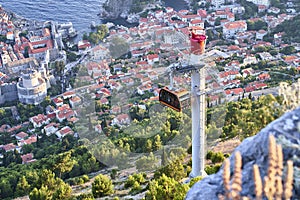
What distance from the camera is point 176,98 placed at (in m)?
4.92

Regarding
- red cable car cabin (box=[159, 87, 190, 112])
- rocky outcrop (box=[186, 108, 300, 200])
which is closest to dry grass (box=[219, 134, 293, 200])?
rocky outcrop (box=[186, 108, 300, 200])

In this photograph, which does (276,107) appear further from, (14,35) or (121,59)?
(14,35)

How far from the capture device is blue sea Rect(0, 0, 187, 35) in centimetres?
1884

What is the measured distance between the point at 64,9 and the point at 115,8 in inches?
82.5

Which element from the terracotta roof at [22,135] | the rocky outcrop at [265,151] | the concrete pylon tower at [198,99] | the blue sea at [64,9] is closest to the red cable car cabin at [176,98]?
the concrete pylon tower at [198,99]

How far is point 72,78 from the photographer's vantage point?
46.1 feet

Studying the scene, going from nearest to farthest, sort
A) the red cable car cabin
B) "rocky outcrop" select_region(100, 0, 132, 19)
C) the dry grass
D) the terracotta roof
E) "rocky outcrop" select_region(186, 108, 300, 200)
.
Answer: the dry grass < "rocky outcrop" select_region(186, 108, 300, 200) < the red cable car cabin < the terracotta roof < "rocky outcrop" select_region(100, 0, 132, 19)

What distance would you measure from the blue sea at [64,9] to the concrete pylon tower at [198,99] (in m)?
13.3

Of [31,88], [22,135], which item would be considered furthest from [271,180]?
[31,88]

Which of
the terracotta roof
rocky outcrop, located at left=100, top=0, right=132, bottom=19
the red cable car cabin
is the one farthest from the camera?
rocky outcrop, located at left=100, top=0, right=132, bottom=19

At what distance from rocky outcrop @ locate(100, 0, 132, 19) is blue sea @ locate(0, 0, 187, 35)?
1.20 ft

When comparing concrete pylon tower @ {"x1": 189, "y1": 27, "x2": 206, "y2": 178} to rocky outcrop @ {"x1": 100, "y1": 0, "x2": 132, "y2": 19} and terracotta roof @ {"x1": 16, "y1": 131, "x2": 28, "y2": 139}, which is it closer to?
terracotta roof @ {"x1": 16, "y1": 131, "x2": 28, "y2": 139}

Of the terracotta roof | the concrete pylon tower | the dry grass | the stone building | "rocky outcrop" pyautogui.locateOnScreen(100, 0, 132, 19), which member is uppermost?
the dry grass

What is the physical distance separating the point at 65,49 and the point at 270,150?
50.1 ft
